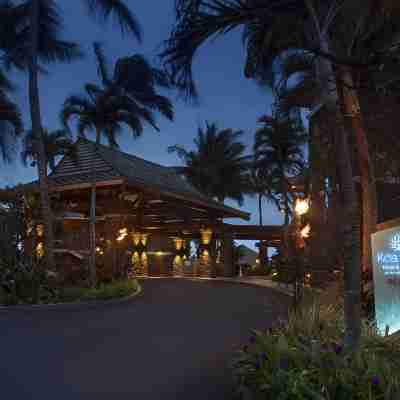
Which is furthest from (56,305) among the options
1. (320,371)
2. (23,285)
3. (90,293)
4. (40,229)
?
(320,371)

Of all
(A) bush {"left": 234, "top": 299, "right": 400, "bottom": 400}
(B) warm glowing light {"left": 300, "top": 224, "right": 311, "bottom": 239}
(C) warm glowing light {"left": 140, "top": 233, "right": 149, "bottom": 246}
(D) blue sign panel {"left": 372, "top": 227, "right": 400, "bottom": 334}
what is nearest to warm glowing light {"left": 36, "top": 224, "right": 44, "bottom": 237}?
(C) warm glowing light {"left": 140, "top": 233, "right": 149, "bottom": 246}

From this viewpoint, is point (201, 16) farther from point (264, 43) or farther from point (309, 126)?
point (309, 126)

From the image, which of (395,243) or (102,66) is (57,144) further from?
(395,243)

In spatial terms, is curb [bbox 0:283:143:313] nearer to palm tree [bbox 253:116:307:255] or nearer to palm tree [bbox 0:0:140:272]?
palm tree [bbox 0:0:140:272]

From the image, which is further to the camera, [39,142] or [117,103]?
[117,103]

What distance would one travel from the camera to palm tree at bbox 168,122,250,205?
3991cm

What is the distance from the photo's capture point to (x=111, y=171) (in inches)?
717

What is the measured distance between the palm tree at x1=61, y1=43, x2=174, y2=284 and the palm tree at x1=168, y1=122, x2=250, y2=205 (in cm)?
2212

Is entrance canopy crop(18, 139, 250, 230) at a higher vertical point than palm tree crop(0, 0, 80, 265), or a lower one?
lower

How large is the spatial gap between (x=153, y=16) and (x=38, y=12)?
14.7 metres

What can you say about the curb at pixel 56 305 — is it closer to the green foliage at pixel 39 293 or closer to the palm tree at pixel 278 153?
the green foliage at pixel 39 293

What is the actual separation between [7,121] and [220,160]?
2418 cm

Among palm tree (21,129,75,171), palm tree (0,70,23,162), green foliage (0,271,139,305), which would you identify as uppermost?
palm tree (0,70,23,162)

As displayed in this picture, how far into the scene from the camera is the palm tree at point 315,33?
414 cm
